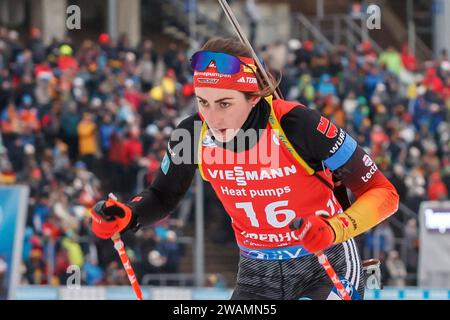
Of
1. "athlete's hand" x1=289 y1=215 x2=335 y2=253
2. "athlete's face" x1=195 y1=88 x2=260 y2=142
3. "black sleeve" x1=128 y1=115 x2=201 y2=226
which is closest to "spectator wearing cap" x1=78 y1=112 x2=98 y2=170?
"black sleeve" x1=128 y1=115 x2=201 y2=226

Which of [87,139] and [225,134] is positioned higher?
[225,134]

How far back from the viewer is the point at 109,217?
578cm

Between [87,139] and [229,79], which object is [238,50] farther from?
[87,139]

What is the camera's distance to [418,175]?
18.0 m

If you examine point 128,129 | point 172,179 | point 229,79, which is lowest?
point 128,129

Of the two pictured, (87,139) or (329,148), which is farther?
(87,139)

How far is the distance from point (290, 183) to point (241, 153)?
27 centimetres

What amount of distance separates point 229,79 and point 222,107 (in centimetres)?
13

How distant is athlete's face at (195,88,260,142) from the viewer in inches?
220

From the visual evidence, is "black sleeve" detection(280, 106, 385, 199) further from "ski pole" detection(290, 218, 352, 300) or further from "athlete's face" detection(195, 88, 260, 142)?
"ski pole" detection(290, 218, 352, 300)

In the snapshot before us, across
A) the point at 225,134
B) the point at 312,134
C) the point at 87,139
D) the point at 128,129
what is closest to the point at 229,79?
the point at 225,134

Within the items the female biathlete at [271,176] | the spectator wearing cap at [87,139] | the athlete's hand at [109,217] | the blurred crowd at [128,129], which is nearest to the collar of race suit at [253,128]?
the female biathlete at [271,176]

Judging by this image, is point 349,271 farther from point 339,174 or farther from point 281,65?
point 281,65

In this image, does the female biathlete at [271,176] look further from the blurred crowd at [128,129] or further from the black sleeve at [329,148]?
the blurred crowd at [128,129]
